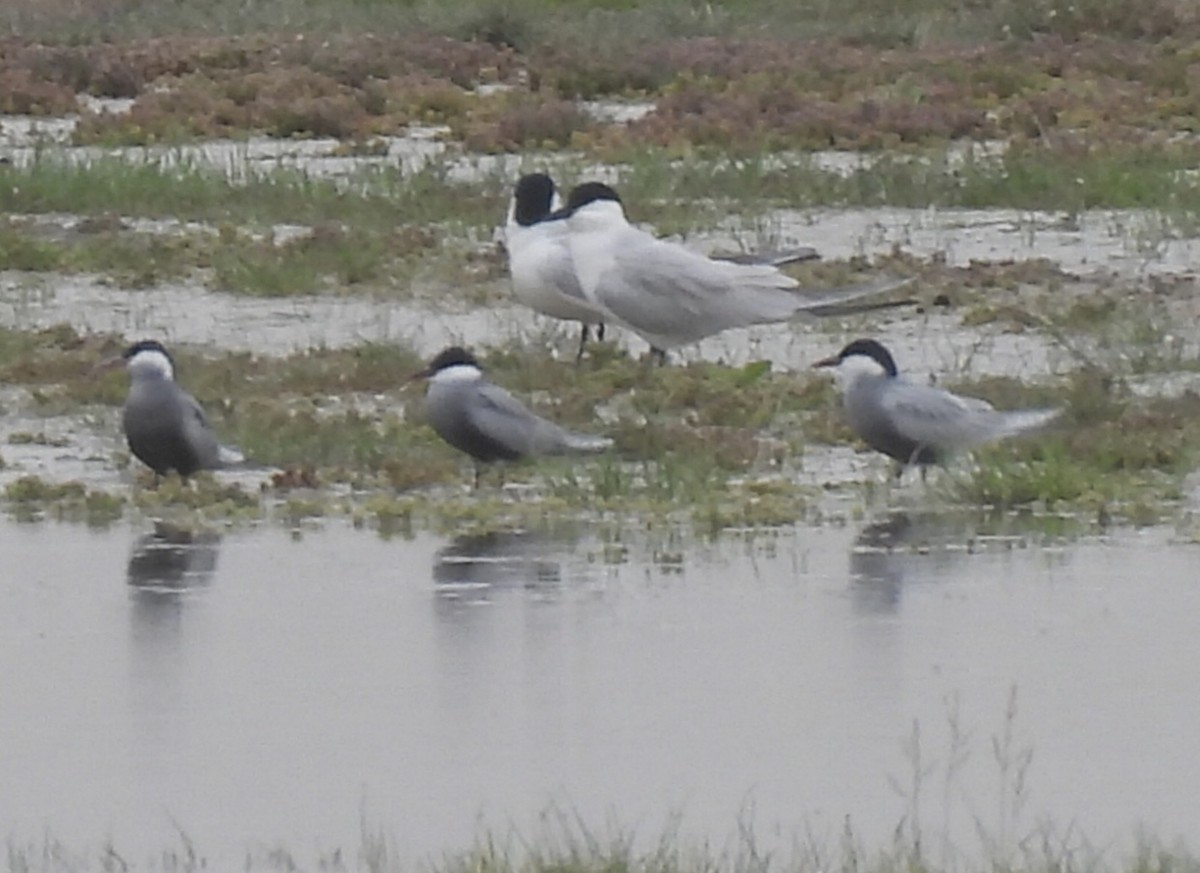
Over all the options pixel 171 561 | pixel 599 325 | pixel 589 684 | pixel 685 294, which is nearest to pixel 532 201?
pixel 599 325

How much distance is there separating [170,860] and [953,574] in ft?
11.1

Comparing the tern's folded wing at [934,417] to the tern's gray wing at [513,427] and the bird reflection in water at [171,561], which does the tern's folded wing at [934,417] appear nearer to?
the tern's gray wing at [513,427]

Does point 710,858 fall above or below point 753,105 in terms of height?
below

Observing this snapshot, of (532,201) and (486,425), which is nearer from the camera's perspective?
(486,425)

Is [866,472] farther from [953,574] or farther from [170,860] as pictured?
[170,860]

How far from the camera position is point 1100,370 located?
41.1ft

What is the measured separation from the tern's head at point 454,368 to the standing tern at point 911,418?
1258 millimetres

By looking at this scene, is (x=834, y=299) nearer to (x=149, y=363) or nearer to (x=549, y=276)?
(x=549, y=276)

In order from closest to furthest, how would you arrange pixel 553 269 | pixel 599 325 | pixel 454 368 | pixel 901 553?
pixel 901 553 → pixel 454 368 → pixel 553 269 → pixel 599 325

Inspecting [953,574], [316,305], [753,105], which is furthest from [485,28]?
[953,574]

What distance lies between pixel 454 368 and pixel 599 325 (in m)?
3.03

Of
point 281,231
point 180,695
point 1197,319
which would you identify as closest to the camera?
point 180,695

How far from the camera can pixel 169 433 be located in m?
10.9

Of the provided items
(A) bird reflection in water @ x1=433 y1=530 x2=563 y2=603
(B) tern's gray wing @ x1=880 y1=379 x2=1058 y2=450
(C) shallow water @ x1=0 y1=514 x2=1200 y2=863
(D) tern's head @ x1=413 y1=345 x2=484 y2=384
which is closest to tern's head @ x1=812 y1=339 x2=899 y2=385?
(B) tern's gray wing @ x1=880 y1=379 x2=1058 y2=450
